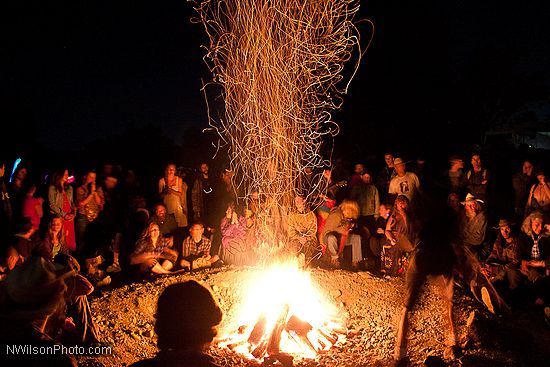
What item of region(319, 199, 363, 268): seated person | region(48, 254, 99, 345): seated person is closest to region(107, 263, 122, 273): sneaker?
region(48, 254, 99, 345): seated person

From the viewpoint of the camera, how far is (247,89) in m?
7.55

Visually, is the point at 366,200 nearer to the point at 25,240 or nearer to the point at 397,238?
the point at 397,238

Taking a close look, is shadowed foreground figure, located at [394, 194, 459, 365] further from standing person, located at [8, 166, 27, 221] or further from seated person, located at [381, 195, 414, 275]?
standing person, located at [8, 166, 27, 221]

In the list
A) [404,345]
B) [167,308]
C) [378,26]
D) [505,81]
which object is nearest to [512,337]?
[404,345]

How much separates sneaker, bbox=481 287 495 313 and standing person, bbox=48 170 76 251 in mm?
6953

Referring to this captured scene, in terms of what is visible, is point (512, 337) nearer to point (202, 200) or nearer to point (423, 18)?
point (202, 200)

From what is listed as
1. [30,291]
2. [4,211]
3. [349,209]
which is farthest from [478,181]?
[4,211]

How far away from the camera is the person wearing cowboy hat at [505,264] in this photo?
744 cm

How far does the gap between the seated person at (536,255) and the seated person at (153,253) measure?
5.92m

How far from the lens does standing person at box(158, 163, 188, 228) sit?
9156mm

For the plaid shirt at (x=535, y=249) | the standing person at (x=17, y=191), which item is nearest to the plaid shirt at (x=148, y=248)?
the standing person at (x=17, y=191)

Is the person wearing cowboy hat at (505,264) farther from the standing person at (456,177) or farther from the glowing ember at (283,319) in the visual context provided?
the glowing ember at (283,319)

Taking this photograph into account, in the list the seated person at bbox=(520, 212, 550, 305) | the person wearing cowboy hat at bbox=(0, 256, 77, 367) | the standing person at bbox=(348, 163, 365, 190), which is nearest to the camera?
the person wearing cowboy hat at bbox=(0, 256, 77, 367)

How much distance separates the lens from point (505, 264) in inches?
302
